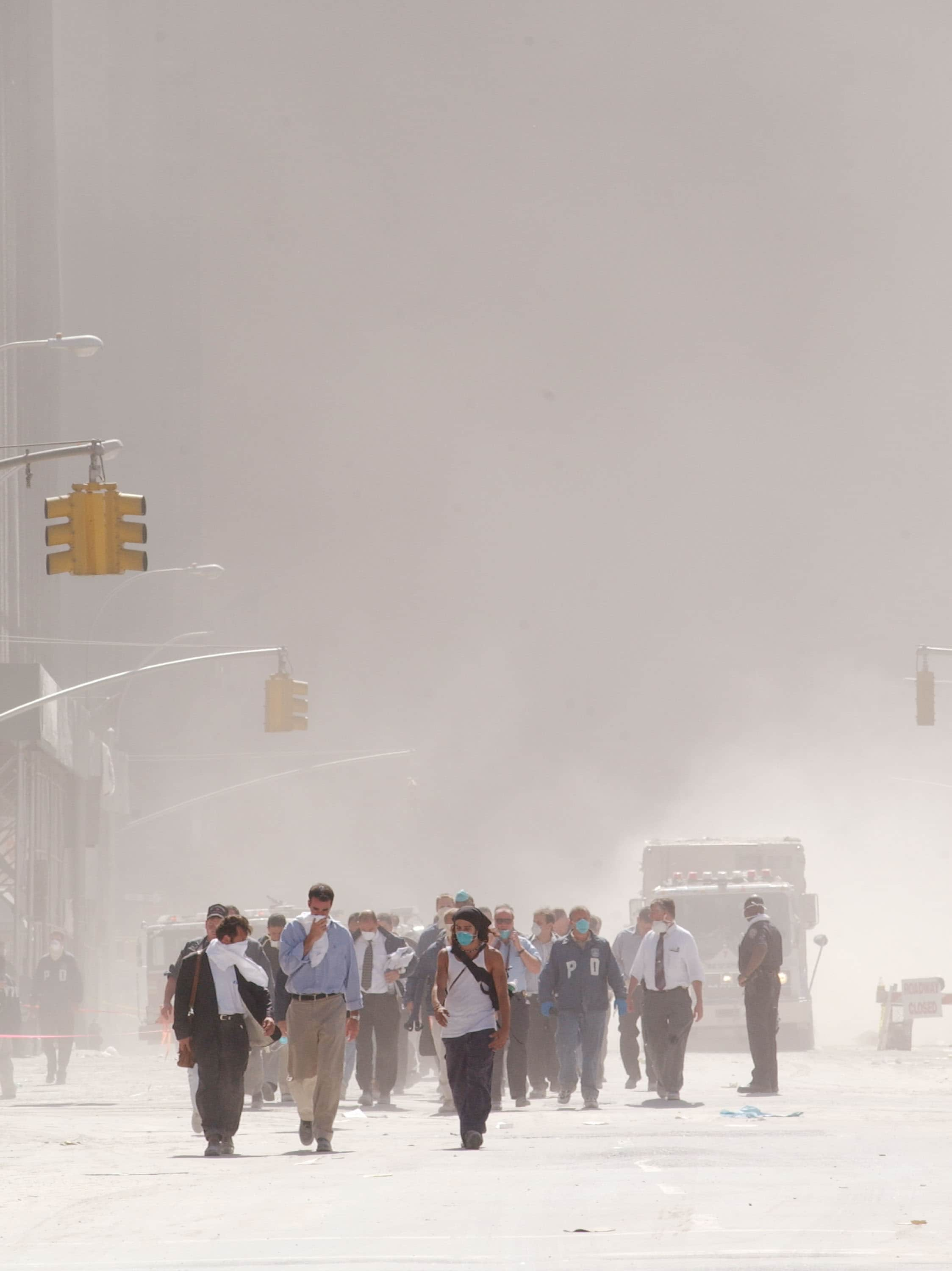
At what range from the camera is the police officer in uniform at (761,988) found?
19.2m

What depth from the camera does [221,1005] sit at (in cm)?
1330

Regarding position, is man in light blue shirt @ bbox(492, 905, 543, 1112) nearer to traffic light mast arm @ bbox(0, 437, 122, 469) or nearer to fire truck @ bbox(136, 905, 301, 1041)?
traffic light mast arm @ bbox(0, 437, 122, 469)

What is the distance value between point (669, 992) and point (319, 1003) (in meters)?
5.72

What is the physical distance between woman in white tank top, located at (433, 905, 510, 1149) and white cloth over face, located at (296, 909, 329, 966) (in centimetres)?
77

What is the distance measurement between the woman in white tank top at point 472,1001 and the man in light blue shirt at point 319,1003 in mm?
660

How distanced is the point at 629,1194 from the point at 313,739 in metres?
97.4

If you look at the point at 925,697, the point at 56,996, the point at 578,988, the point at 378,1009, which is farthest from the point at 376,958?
the point at 925,697

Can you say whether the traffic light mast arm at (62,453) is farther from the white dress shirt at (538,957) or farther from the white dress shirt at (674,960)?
the white dress shirt at (674,960)

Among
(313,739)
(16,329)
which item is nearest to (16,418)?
(16,329)

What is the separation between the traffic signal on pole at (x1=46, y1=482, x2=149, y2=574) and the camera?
62.1 feet

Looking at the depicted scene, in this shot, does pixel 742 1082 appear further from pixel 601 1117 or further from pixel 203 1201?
pixel 203 1201

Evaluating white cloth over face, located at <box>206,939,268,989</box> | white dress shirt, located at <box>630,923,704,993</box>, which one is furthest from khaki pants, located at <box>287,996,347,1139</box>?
white dress shirt, located at <box>630,923,704,993</box>

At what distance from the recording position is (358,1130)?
15.9 m

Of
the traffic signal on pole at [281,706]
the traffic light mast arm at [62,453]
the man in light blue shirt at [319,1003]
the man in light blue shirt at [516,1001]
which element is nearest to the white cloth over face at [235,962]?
the man in light blue shirt at [319,1003]
